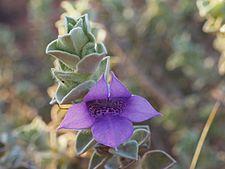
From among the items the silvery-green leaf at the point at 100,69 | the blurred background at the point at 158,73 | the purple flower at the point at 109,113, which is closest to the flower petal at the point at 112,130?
the purple flower at the point at 109,113

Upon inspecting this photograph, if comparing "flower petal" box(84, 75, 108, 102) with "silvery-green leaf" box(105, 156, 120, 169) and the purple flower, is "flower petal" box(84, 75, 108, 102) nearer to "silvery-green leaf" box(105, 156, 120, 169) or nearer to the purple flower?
the purple flower

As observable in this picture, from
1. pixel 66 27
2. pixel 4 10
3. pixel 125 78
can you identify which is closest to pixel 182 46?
pixel 125 78

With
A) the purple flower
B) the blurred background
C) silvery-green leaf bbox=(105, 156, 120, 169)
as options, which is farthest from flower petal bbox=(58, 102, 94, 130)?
the blurred background

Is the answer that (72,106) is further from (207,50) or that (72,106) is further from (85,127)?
(207,50)

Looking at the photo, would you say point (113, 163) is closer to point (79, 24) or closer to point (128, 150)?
point (128, 150)

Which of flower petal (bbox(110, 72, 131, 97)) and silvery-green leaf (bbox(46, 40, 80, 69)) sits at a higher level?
silvery-green leaf (bbox(46, 40, 80, 69))
